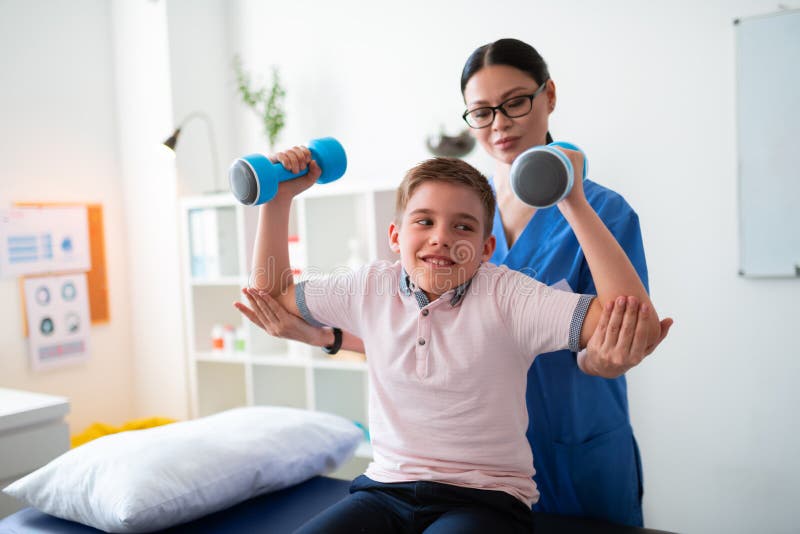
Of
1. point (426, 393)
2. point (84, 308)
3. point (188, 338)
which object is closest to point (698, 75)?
point (426, 393)

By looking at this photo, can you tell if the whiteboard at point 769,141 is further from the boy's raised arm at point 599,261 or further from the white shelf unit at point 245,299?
the boy's raised arm at point 599,261

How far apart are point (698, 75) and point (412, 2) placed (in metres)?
1.17

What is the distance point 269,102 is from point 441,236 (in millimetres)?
1978

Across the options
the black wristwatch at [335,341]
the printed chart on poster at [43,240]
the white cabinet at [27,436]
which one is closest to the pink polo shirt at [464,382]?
the black wristwatch at [335,341]

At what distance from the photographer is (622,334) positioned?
950mm

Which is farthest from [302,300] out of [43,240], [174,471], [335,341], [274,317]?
[43,240]

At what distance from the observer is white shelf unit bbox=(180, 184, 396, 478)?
2.65 m

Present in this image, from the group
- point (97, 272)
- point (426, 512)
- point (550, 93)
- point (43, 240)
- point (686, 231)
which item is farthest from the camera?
point (97, 272)

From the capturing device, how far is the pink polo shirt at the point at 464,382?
3.58 feet

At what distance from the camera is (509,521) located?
3.49 feet

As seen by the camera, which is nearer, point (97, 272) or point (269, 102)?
point (269, 102)

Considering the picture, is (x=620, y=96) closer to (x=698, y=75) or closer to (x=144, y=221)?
(x=698, y=75)

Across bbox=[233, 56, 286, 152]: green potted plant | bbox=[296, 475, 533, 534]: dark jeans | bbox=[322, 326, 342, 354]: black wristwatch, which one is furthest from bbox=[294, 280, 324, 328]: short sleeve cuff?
bbox=[233, 56, 286, 152]: green potted plant

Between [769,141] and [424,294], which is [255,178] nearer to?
[424,294]
